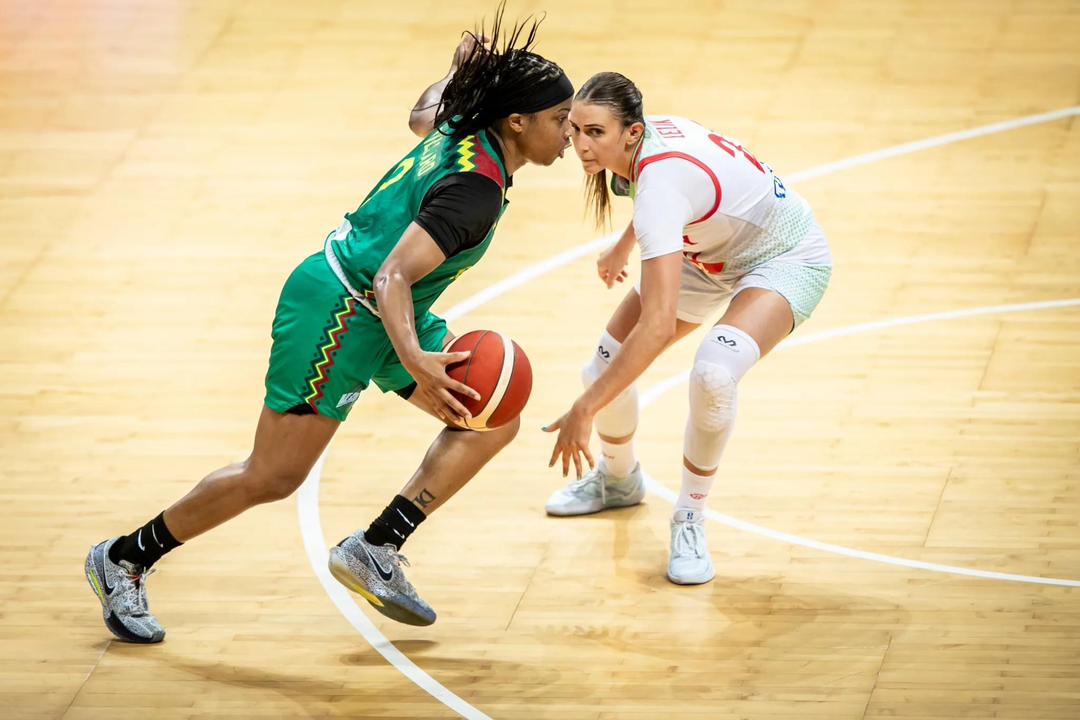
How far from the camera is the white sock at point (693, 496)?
5.48m

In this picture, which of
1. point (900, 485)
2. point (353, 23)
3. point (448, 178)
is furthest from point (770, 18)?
point (448, 178)

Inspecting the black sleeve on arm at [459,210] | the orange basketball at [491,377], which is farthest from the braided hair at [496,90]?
the orange basketball at [491,377]

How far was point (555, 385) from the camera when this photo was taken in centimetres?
682

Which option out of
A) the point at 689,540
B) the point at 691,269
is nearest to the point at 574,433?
the point at 689,540

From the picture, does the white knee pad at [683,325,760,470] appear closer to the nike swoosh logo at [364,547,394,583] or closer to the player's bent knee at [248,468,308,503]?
the nike swoosh logo at [364,547,394,583]

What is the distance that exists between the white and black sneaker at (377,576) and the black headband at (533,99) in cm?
146

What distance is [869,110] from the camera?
9289 millimetres

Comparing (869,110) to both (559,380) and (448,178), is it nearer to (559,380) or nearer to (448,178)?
(559,380)

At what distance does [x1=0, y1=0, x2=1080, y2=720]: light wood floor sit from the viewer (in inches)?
197

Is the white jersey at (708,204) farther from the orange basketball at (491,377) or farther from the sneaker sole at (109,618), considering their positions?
the sneaker sole at (109,618)

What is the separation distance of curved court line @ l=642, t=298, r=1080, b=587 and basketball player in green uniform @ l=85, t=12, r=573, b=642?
118 centimetres

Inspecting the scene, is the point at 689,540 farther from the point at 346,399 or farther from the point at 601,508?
the point at 346,399

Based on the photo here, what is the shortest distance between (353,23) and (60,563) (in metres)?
6.06

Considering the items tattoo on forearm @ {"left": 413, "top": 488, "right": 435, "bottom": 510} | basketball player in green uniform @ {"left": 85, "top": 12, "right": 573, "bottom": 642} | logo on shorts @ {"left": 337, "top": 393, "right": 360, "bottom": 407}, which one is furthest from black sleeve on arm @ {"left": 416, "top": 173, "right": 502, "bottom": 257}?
tattoo on forearm @ {"left": 413, "top": 488, "right": 435, "bottom": 510}
